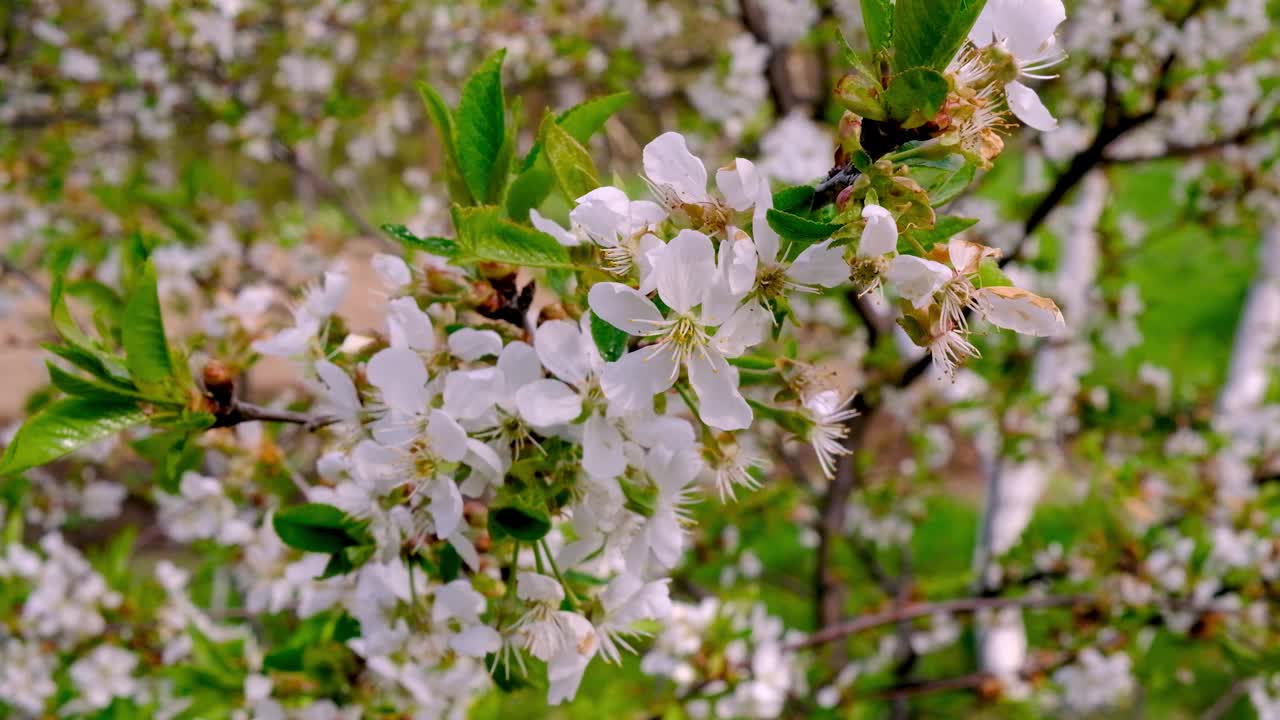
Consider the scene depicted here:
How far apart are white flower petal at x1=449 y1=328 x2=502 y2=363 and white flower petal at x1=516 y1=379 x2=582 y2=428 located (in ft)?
0.23

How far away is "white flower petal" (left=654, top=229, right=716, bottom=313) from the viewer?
65cm

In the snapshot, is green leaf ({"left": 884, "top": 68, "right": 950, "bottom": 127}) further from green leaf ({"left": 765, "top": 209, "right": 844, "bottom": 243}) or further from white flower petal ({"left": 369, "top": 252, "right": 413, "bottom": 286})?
white flower petal ({"left": 369, "top": 252, "right": 413, "bottom": 286})

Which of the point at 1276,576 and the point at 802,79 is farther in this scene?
the point at 802,79

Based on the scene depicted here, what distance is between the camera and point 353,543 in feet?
3.02

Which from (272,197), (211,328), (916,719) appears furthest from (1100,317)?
(272,197)

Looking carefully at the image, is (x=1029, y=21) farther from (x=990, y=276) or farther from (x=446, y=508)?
(x=446, y=508)

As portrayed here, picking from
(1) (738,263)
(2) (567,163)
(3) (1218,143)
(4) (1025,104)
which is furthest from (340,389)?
(3) (1218,143)

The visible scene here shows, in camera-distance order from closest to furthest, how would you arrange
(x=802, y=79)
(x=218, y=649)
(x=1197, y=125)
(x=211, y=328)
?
1. (x=211, y=328)
2. (x=218, y=649)
3. (x=1197, y=125)
4. (x=802, y=79)

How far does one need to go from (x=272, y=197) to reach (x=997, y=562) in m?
6.94

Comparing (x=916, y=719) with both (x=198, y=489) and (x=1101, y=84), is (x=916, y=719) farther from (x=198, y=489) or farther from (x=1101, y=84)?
(x=198, y=489)

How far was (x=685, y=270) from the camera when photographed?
66 cm

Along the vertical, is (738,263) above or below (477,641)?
above

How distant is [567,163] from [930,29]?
32cm

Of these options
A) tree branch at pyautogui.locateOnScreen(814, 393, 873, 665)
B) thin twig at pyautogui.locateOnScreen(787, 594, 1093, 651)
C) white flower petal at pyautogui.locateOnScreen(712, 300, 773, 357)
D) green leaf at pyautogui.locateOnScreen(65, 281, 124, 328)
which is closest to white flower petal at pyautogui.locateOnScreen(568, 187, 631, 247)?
white flower petal at pyautogui.locateOnScreen(712, 300, 773, 357)
